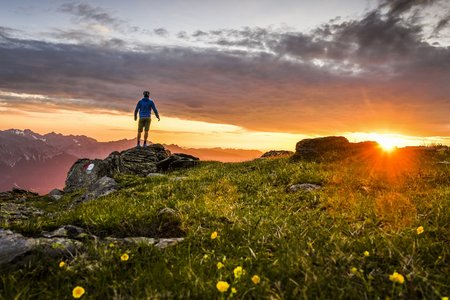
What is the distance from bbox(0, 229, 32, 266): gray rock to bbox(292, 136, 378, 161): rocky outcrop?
1454 cm

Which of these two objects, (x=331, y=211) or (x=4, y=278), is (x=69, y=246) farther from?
(x=331, y=211)

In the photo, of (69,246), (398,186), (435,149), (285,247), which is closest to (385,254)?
(285,247)

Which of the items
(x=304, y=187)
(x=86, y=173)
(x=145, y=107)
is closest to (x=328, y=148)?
(x=304, y=187)

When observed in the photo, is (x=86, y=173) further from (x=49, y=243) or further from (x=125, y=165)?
(x=49, y=243)

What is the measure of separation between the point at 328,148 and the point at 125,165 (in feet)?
55.5

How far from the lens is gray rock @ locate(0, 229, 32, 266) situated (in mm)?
5375

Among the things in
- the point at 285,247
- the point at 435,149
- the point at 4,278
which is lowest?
the point at 4,278

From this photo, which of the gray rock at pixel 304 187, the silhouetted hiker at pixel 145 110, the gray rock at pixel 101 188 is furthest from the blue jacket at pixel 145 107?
the gray rock at pixel 304 187

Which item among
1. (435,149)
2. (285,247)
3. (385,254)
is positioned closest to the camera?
(385,254)

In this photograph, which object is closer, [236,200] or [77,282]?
[77,282]

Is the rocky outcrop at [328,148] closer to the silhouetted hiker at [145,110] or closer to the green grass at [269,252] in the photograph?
the green grass at [269,252]

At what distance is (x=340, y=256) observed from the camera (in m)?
4.82

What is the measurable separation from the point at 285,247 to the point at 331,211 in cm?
312

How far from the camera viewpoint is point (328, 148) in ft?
66.6
